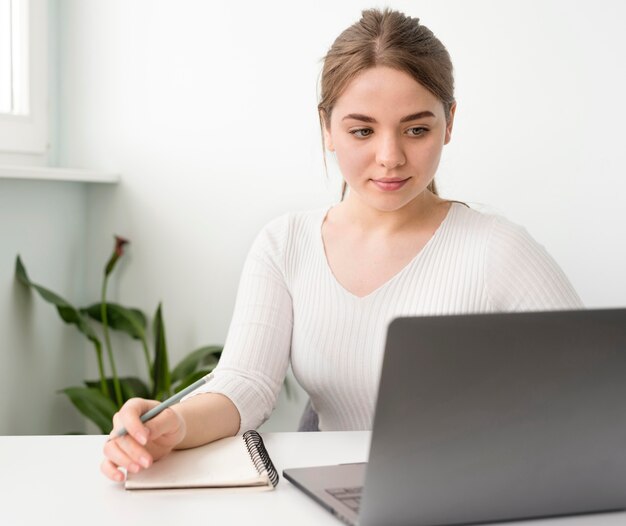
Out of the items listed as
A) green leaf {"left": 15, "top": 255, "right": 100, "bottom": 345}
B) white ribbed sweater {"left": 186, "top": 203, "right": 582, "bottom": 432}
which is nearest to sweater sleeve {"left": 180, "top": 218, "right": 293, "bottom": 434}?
white ribbed sweater {"left": 186, "top": 203, "right": 582, "bottom": 432}

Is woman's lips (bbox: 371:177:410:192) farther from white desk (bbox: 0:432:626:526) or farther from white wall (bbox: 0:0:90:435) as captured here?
white wall (bbox: 0:0:90:435)

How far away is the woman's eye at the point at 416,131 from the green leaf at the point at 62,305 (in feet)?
4.45

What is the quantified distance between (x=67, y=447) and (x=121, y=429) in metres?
0.17

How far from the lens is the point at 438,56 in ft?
5.35

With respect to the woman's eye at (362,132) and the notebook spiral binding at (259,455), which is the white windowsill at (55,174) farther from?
the notebook spiral binding at (259,455)

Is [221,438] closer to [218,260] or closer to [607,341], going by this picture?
[607,341]

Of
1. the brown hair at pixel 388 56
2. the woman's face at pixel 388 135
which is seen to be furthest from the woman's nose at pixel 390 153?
the brown hair at pixel 388 56

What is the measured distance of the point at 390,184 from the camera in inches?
62.4

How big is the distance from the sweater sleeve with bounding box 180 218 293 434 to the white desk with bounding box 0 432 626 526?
Answer: 261 millimetres

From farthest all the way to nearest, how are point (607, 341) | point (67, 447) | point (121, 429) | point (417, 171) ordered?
point (417, 171) < point (67, 447) < point (121, 429) < point (607, 341)

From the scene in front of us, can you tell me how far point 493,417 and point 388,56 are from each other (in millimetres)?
858

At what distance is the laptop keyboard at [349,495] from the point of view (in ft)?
3.39

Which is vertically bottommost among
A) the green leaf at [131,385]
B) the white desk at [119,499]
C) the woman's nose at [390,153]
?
the green leaf at [131,385]

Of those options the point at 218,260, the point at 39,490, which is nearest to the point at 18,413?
the point at 218,260
